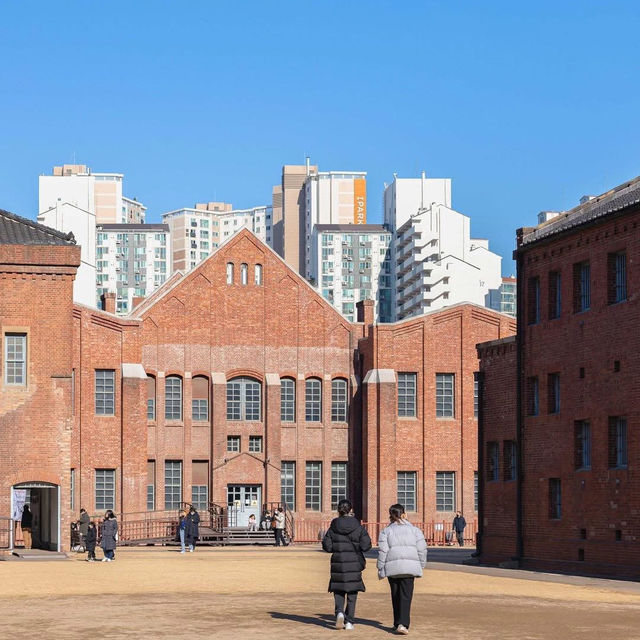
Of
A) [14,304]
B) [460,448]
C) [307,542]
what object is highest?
[14,304]

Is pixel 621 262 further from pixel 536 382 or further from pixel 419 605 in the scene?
pixel 419 605

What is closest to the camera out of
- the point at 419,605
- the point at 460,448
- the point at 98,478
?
the point at 419,605

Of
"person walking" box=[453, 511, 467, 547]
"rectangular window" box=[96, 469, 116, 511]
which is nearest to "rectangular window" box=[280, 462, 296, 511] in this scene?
"person walking" box=[453, 511, 467, 547]

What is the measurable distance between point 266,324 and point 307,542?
385 inches

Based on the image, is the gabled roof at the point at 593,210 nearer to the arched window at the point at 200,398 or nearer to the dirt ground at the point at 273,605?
the dirt ground at the point at 273,605

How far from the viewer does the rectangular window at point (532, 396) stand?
43.3 metres

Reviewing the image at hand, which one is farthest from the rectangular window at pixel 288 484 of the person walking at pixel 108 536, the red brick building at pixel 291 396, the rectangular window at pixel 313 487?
the person walking at pixel 108 536

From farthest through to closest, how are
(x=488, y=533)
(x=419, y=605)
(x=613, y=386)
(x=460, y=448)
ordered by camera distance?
(x=460, y=448) → (x=488, y=533) → (x=613, y=386) → (x=419, y=605)

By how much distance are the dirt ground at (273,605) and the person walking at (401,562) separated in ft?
1.22

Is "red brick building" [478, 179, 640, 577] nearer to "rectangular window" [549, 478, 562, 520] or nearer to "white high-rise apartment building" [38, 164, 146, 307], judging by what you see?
"rectangular window" [549, 478, 562, 520]

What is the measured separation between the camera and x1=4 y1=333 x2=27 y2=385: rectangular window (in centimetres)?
4869

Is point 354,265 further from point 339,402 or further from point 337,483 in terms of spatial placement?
point 337,483

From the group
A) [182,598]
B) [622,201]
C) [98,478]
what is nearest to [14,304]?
[98,478]

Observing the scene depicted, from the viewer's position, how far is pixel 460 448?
222ft
